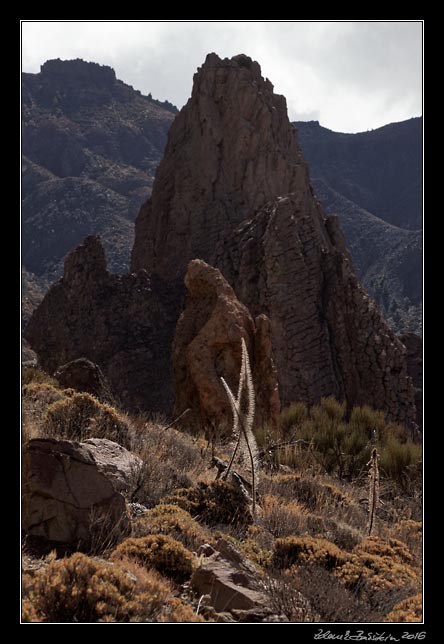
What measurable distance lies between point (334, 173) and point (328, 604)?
10319 centimetres

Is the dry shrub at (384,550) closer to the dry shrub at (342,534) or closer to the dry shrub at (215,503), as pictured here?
the dry shrub at (342,534)

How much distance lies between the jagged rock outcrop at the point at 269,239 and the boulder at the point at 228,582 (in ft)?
56.1

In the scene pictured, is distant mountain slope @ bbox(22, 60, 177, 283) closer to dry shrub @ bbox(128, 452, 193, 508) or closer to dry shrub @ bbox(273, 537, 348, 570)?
dry shrub @ bbox(128, 452, 193, 508)

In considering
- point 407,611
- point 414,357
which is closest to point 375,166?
point 414,357

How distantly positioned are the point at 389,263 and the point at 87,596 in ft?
230

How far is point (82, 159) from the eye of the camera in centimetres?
8944

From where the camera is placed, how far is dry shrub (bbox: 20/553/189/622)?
3.84 metres

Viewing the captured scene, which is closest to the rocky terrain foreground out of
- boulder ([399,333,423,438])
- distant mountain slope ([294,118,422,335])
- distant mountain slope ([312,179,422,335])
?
boulder ([399,333,423,438])

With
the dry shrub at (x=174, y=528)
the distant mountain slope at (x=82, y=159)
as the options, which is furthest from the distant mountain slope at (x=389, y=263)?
the dry shrub at (x=174, y=528)

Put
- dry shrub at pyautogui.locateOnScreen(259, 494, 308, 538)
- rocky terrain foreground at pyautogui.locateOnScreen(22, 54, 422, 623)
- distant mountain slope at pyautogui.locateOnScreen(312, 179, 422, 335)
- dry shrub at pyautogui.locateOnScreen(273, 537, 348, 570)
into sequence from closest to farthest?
rocky terrain foreground at pyautogui.locateOnScreen(22, 54, 422, 623) → dry shrub at pyautogui.locateOnScreen(273, 537, 348, 570) → dry shrub at pyautogui.locateOnScreen(259, 494, 308, 538) → distant mountain slope at pyautogui.locateOnScreen(312, 179, 422, 335)

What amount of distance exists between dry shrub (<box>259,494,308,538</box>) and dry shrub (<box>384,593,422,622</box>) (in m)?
1.84

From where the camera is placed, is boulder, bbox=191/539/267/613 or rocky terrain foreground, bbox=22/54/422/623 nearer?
boulder, bbox=191/539/267/613

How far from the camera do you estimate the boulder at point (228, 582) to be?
14.0ft

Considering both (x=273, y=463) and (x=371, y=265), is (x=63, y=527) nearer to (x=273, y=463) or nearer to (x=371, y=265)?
(x=273, y=463)
